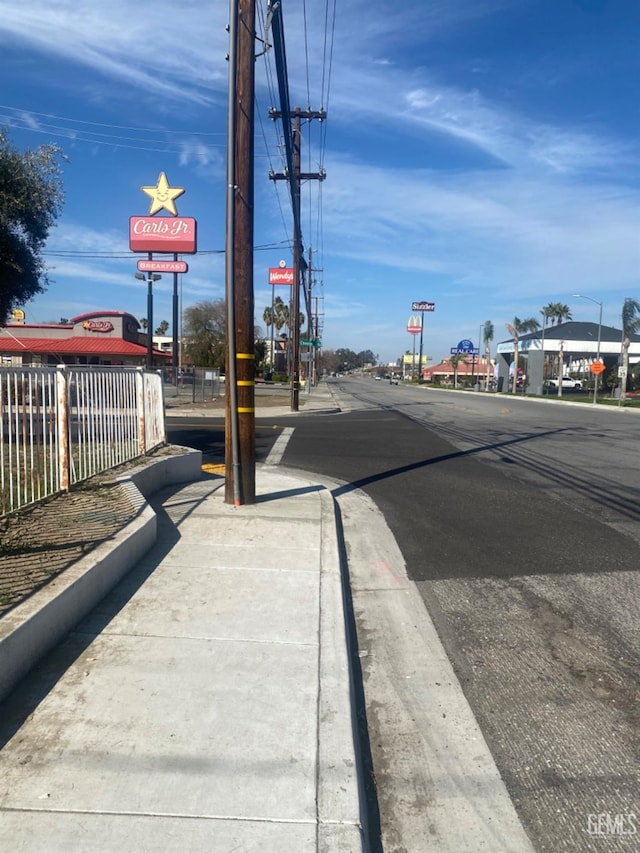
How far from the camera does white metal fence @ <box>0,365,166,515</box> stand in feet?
20.1

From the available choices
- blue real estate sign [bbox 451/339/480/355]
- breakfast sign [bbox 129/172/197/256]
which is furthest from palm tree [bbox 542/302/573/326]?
breakfast sign [bbox 129/172/197/256]

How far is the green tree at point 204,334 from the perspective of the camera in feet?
255

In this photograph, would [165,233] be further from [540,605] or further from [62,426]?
[540,605]

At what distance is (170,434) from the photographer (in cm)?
1761

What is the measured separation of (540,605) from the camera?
18.4 ft

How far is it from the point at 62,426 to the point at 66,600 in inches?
115

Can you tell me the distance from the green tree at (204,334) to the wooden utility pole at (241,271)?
69549 mm

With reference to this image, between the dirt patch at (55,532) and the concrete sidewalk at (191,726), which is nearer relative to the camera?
the concrete sidewalk at (191,726)

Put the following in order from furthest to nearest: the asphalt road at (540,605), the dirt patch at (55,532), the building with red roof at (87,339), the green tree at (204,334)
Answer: the green tree at (204,334) < the building with red roof at (87,339) < the dirt patch at (55,532) < the asphalt road at (540,605)

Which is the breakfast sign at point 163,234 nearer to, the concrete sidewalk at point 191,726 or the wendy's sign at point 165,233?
the wendy's sign at point 165,233

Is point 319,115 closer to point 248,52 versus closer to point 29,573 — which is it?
point 248,52

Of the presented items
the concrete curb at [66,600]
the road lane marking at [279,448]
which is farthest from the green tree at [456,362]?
the concrete curb at [66,600]

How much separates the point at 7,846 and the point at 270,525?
16.6 ft

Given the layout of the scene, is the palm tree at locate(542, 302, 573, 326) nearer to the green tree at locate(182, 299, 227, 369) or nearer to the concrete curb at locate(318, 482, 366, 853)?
the green tree at locate(182, 299, 227, 369)
